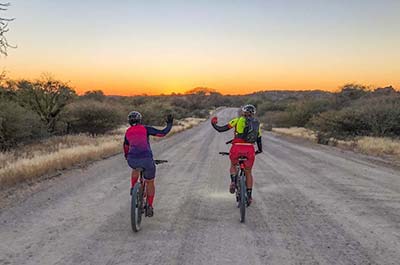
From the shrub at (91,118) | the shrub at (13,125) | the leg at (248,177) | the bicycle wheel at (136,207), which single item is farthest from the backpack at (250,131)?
the shrub at (91,118)

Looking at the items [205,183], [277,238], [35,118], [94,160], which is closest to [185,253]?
[277,238]

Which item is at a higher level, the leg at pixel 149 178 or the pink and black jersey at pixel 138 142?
the pink and black jersey at pixel 138 142

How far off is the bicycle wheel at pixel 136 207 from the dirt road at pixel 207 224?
197 millimetres

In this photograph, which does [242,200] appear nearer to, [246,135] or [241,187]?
[241,187]

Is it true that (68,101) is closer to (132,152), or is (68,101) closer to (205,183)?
(205,183)

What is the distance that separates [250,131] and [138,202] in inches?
105

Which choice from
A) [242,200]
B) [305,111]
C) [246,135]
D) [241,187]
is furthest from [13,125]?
[305,111]

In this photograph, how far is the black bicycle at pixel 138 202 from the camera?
281 inches

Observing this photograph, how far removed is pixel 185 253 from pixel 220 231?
4.37 ft

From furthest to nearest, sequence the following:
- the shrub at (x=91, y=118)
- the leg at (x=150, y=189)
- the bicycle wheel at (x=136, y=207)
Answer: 1. the shrub at (x=91, y=118)
2. the leg at (x=150, y=189)
3. the bicycle wheel at (x=136, y=207)

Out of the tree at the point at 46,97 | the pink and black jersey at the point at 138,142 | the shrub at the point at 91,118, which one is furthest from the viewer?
the shrub at the point at 91,118

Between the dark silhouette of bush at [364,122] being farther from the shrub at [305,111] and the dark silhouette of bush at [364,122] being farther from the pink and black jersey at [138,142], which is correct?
the pink and black jersey at [138,142]

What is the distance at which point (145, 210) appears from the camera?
7926 mm

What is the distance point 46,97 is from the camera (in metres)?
36.1
